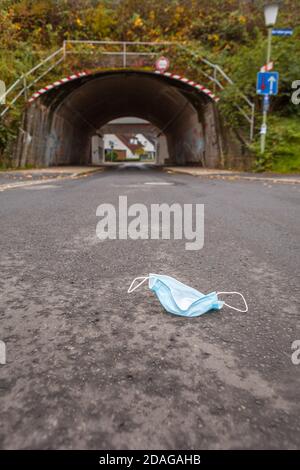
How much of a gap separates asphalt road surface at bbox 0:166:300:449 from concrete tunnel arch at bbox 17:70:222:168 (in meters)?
14.1

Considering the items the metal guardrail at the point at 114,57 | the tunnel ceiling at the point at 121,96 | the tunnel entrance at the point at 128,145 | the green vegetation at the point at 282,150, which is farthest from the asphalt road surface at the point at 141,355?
the tunnel entrance at the point at 128,145

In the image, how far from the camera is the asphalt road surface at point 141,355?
0.81 m

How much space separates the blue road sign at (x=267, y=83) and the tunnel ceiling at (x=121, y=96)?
4172 millimetres

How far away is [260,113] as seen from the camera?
46.5 feet

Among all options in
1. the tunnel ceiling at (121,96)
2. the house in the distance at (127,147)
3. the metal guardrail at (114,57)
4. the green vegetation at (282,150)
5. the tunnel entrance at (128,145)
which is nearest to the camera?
the green vegetation at (282,150)

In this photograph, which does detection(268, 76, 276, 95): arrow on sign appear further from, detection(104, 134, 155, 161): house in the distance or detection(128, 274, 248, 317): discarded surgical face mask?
detection(104, 134, 155, 161): house in the distance

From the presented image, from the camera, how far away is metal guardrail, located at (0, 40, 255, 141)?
1488cm

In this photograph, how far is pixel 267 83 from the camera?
11828 mm

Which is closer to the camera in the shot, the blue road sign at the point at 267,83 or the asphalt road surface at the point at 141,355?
the asphalt road surface at the point at 141,355

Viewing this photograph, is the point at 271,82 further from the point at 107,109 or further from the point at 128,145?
the point at 128,145

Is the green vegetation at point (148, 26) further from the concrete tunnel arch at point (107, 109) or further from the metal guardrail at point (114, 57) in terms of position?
the concrete tunnel arch at point (107, 109)

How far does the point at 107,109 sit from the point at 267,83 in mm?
15370

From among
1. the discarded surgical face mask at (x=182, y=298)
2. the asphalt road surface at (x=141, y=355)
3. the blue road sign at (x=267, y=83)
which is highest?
the blue road sign at (x=267, y=83)

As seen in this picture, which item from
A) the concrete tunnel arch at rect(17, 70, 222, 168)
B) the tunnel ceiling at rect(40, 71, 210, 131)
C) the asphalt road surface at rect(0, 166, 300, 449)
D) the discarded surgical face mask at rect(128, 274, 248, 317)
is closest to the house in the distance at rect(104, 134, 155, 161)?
the tunnel ceiling at rect(40, 71, 210, 131)
